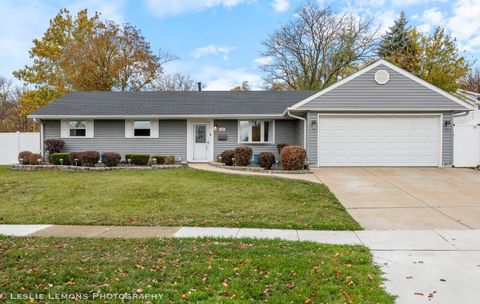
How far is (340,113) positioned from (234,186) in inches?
260

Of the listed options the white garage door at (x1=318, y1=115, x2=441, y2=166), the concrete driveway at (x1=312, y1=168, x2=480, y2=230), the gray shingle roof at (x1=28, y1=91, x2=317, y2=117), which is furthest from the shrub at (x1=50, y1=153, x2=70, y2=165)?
the white garage door at (x1=318, y1=115, x2=441, y2=166)

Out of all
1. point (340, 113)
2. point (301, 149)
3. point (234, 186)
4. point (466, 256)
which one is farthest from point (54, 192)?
point (340, 113)

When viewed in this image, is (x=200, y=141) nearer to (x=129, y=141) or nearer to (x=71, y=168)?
(x=129, y=141)

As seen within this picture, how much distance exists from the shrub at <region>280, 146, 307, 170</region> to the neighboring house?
107cm

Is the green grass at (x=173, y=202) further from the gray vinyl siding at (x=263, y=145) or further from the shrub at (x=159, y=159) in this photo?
the gray vinyl siding at (x=263, y=145)

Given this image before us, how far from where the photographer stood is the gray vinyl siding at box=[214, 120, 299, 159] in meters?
17.2

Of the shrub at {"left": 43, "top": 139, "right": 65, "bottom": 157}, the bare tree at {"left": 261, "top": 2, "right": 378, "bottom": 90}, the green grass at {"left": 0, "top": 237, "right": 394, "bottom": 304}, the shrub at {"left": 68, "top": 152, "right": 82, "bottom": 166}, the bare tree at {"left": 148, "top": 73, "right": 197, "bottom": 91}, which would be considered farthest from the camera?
the bare tree at {"left": 148, "top": 73, "right": 197, "bottom": 91}

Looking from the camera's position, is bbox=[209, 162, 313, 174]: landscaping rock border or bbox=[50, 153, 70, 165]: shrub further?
bbox=[50, 153, 70, 165]: shrub

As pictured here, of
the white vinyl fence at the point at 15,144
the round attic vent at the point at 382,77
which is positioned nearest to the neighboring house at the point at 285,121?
the round attic vent at the point at 382,77

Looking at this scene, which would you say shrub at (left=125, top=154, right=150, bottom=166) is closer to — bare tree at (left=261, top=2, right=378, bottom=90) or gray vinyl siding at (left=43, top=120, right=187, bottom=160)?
gray vinyl siding at (left=43, top=120, right=187, bottom=160)

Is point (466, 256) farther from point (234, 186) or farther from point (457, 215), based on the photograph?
point (234, 186)

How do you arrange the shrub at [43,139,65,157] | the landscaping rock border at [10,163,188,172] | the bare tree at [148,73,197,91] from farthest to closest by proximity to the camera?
the bare tree at [148,73,197,91]
the shrub at [43,139,65,157]
the landscaping rock border at [10,163,188,172]

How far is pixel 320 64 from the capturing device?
3092 cm

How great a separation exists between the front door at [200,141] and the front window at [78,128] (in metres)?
5.57
